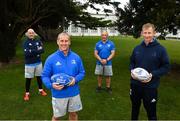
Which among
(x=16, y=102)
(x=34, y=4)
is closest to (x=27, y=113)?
(x=16, y=102)

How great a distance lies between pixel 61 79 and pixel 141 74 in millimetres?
1371

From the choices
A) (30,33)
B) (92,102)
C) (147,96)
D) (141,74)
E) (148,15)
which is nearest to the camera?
(141,74)

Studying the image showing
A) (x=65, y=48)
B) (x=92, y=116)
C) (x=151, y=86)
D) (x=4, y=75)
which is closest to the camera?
(x=65, y=48)

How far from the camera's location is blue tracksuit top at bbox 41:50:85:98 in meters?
6.07

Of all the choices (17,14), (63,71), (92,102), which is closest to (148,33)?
(63,71)

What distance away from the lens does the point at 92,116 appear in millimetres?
8422

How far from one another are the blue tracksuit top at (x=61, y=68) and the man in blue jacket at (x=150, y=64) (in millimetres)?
1037

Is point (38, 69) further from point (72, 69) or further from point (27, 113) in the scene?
point (72, 69)

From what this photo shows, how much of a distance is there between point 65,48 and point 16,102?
13.8 ft

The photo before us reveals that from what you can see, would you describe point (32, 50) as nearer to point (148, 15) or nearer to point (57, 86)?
point (57, 86)

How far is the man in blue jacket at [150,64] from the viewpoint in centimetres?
634

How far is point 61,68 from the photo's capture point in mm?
6059

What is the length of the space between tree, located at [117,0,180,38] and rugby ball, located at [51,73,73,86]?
7.89 metres

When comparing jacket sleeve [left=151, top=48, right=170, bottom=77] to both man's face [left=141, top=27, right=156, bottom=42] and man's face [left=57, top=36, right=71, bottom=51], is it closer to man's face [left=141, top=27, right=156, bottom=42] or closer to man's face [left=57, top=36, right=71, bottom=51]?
man's face [left=141, top=27, right=156, bottom=42]
